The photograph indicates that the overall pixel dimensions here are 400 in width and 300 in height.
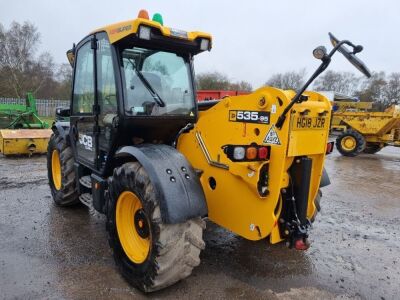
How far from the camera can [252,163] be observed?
2.72 meters

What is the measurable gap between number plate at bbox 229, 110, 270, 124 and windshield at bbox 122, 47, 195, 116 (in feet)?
2.35

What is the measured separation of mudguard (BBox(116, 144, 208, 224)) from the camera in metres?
2.66

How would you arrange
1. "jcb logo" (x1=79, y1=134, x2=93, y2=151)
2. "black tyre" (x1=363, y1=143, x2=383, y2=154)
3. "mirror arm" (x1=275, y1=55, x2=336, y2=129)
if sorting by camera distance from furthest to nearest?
1. "black tyre" (x1=363, y1=143, x2=383, y2=154)
2. "jcb logo" (x1=79, y1=134, x2=93, y2=151)
3. "mirror arm" (x1=275, y1=55, x2=336, y2=129)

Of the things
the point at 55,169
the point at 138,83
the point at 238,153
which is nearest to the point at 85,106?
the point at 138,83

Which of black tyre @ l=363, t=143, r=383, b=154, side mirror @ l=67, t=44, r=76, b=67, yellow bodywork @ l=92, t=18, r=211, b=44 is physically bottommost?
black tyre @ l=363, t=143, r=383, b=154

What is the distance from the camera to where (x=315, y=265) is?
11.7 feet

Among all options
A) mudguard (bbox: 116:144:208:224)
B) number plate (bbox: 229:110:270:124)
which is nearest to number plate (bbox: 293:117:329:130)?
number plate (bbox: 229:110:270:124)

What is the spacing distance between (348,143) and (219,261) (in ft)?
35.8

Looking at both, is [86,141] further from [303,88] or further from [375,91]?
[375,91]

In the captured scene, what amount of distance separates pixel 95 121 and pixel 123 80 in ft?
2.45

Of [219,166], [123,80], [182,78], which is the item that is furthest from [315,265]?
[123,80]

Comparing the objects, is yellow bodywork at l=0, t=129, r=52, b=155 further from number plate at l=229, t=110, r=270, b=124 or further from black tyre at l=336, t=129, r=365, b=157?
black tyre at l=336, t=129, r=365, b=157

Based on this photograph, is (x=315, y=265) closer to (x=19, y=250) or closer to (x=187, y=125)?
(x=187, y=125)

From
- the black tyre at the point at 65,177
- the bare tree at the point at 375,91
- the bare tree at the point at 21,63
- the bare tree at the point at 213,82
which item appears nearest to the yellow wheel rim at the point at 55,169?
the black tyre at the point at 65,177
